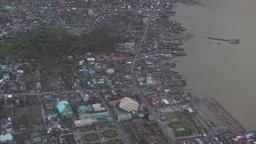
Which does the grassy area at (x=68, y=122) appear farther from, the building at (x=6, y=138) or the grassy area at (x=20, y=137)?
the building at (x=6, y=138)

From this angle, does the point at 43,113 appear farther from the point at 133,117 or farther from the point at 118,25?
the point at 118,25

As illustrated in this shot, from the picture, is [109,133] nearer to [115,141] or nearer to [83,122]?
[115,141]

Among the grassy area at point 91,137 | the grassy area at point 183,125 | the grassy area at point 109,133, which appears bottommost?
the grassy area at point 91,137

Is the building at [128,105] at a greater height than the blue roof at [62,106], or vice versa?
the building at [128,105]

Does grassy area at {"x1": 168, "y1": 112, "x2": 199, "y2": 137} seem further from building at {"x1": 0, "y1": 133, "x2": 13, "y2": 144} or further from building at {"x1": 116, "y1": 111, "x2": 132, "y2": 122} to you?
building at {"x1": 0, "y1": 133, "x2": 13, "y2": 144}

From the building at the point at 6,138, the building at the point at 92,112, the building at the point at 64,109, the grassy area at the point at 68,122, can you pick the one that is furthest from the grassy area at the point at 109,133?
the building at the point at 6,138

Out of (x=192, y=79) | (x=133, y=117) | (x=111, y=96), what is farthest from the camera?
(x=192, y=79)

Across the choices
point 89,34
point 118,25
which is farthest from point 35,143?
point 118,25
